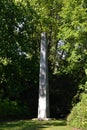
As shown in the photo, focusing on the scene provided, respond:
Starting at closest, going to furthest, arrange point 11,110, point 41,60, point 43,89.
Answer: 1. point 43,89
2. point 41,60
3. point 11,110

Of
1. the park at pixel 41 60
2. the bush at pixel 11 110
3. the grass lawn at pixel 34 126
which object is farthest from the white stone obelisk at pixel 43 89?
the grass lawn at pixel 34 126

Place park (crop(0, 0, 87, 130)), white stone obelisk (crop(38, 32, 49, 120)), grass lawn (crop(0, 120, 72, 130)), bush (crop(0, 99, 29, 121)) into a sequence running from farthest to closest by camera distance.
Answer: bush (crop(0, 99, 29, 121)), park (crop(0, 0, 87, 130)), white stone obelisk (crop(38, 32, 49, 120)), grass lawn (crop(0, 120, 72, 130))

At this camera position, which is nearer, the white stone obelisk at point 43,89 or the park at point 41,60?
the white stone obelisk at point 43,89

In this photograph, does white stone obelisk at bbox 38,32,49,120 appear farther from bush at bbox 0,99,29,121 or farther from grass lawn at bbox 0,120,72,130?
grass lawn at bbox 0,120,72,130

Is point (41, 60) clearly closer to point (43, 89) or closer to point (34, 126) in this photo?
point (43, 89)

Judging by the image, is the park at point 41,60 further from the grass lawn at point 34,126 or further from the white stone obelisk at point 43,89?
the grass lawn at point 34,126

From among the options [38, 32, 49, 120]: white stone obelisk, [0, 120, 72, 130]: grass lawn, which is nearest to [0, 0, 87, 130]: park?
[38, 32, 49, 120]: white stone obelisk

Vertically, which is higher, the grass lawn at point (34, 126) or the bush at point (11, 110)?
the bush at point (11, 110)

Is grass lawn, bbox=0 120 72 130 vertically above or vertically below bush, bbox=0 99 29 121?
below

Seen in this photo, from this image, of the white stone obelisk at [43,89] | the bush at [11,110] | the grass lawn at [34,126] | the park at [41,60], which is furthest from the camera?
the bush at [11,110]

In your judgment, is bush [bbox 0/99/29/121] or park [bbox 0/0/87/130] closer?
park [bbox 0/0/87/130]

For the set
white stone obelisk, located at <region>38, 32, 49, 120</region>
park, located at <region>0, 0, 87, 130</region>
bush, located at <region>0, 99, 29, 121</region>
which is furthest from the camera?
bush, located at <region>0, 99, 29, 121</region>

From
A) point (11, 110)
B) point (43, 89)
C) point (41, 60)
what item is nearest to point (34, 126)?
point (43, 89)

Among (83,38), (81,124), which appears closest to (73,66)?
(83,38)
